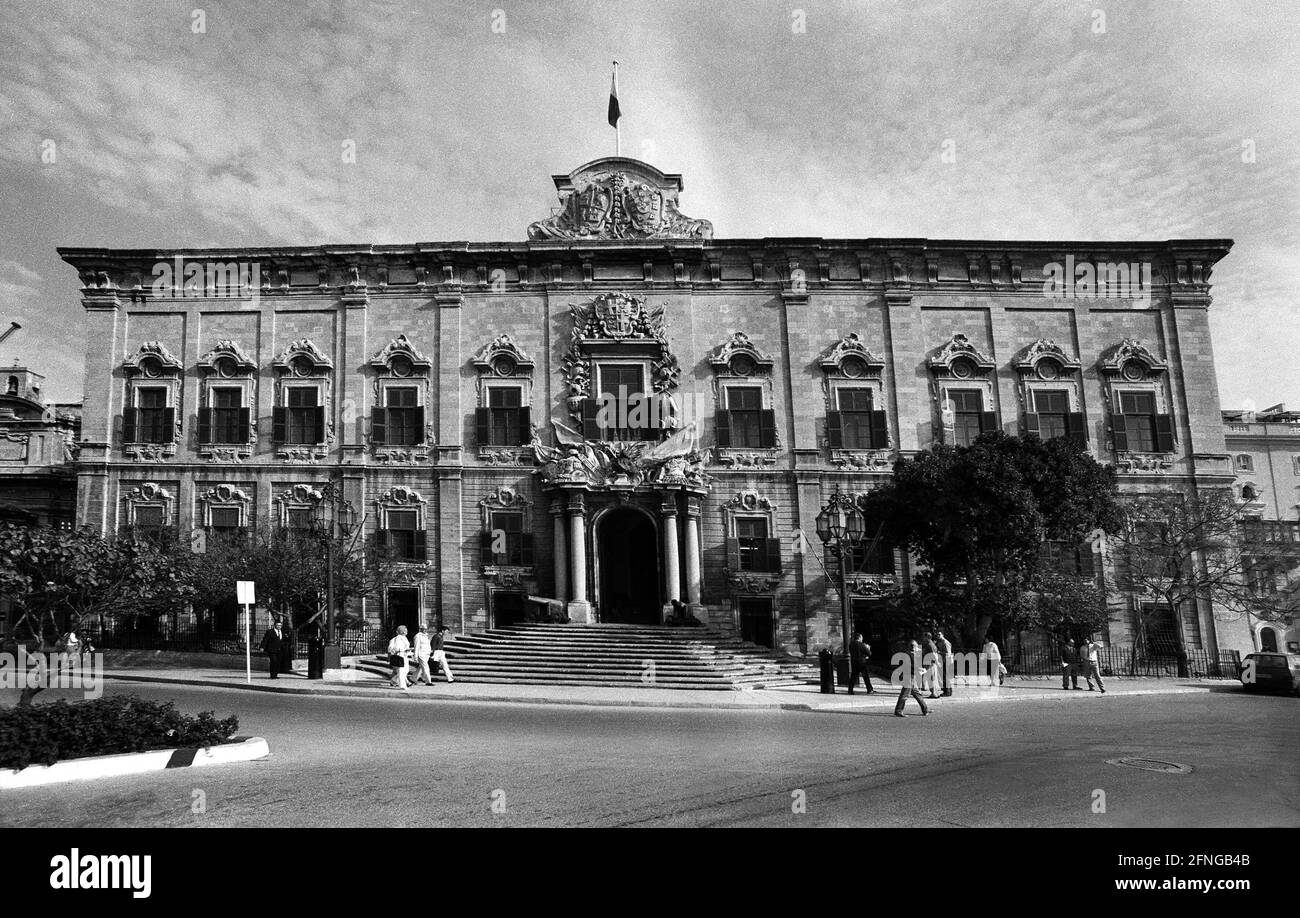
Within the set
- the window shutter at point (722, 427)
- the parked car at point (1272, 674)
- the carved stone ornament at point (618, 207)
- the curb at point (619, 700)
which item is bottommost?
the parked car at point (1272, 674)

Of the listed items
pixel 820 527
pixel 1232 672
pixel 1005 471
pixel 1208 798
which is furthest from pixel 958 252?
pixel 1208 798

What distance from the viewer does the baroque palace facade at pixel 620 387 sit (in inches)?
1196

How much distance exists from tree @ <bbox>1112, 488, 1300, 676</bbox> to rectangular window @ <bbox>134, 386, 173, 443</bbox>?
33.7 metres

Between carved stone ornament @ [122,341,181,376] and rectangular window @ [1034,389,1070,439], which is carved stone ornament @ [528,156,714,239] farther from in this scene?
carved stone ornament @ [122,341,181,376]

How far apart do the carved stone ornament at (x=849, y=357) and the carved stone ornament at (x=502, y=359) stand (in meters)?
11.0

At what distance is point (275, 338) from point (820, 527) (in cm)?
2183

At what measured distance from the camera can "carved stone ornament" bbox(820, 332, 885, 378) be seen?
31688 mm

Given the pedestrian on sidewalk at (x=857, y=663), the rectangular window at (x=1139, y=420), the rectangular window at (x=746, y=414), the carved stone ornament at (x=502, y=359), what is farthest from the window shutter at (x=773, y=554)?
the rectangular window at (x=1139, y=420)

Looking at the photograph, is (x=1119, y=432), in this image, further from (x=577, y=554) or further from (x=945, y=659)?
(x=577, y=554)

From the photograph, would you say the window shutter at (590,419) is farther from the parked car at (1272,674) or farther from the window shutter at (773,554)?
the parked car at (1272,674)

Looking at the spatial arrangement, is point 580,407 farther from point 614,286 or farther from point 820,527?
point 820,527

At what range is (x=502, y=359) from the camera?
31812 millimetres

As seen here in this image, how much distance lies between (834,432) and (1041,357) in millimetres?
8360

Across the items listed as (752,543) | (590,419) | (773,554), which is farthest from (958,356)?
(590,419)
